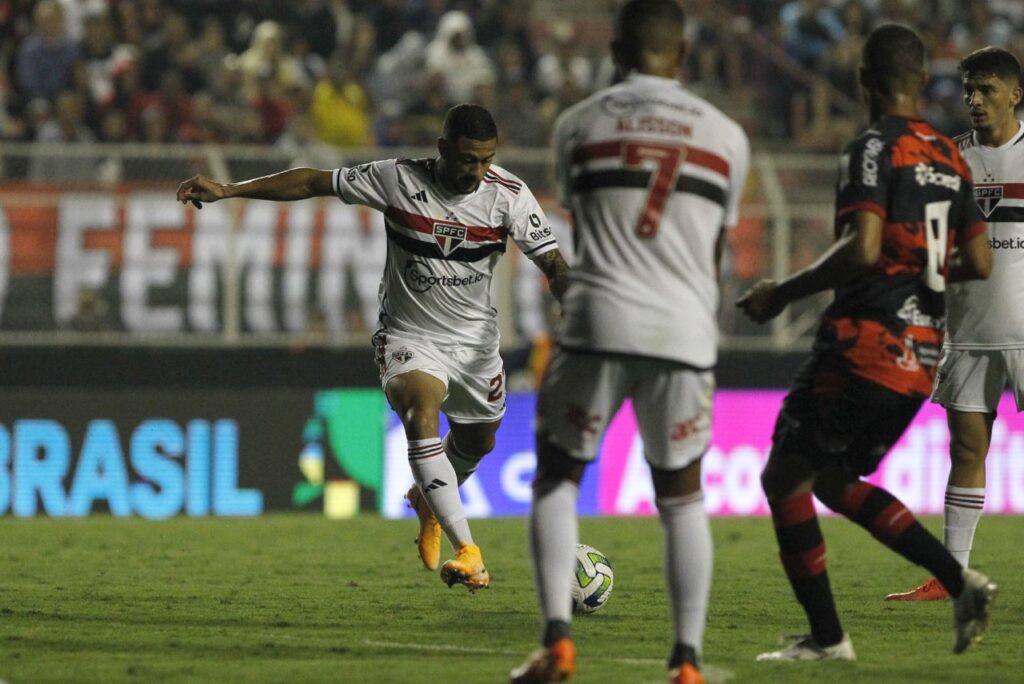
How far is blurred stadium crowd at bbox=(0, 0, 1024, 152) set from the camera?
58.1 ft

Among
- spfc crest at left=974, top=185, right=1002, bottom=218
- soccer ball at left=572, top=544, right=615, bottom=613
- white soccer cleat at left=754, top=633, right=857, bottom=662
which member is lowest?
soccer ball at left=572, top=544, right=615, bottom=613

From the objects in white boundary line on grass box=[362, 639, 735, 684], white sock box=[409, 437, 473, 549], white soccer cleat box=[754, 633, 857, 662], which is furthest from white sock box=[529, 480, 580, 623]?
white sock box=[409, 437, 473, 549]

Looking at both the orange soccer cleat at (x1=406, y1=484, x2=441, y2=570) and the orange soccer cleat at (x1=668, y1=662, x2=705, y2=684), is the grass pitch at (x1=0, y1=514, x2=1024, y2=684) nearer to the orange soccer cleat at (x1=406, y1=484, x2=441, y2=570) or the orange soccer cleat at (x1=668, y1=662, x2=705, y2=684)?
the orange soccer cleat at (x1=406, y1=484, x2=441, y2=570)

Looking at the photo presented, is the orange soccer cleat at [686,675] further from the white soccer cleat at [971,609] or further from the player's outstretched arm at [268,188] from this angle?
the player's outstretched arm at [268,188]

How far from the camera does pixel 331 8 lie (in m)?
19.7

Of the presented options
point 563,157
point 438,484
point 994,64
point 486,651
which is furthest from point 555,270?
point 563,157

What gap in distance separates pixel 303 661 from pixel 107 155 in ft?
33.2

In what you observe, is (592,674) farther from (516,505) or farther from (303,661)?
(516,505)

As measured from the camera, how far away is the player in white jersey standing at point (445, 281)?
8.41 meters

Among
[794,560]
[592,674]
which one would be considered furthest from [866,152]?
[592,674]

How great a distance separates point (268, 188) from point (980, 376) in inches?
135

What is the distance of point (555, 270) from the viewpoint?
28.5 ft

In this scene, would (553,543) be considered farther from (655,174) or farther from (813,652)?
(813,652)

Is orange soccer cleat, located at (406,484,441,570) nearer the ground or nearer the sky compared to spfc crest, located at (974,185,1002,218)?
nearer the ground
